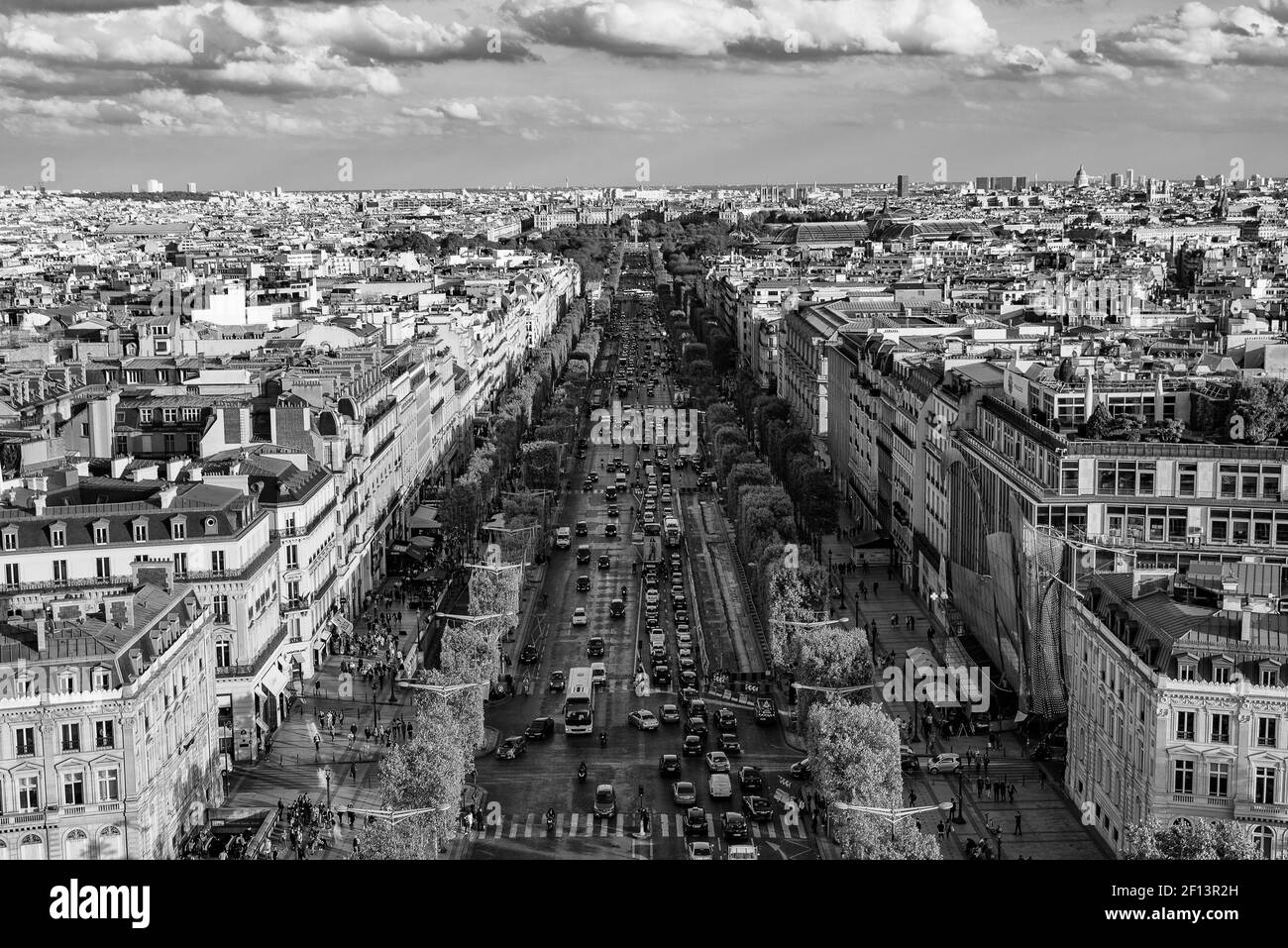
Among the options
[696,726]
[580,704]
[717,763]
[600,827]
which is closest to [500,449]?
[580,704]

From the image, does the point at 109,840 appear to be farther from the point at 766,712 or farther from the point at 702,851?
the point at 766,712

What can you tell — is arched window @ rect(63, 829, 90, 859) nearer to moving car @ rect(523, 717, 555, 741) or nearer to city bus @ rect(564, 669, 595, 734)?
moving car @ rect(523, 717, 555, 741)

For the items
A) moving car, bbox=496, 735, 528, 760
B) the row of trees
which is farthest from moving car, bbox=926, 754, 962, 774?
the row of trees

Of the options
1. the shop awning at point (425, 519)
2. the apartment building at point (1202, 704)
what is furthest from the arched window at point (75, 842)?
the shop awning at point (425, 519)

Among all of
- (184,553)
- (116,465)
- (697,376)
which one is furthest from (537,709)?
(697,376)

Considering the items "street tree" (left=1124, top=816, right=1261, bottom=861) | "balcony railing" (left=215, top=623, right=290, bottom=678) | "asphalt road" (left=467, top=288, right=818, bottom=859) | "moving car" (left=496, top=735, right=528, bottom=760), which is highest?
"street tree" (left=1124, top=816, right=1261, bottom=861)

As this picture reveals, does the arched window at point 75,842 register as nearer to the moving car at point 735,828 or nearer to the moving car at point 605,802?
the moving car at point 605,802
